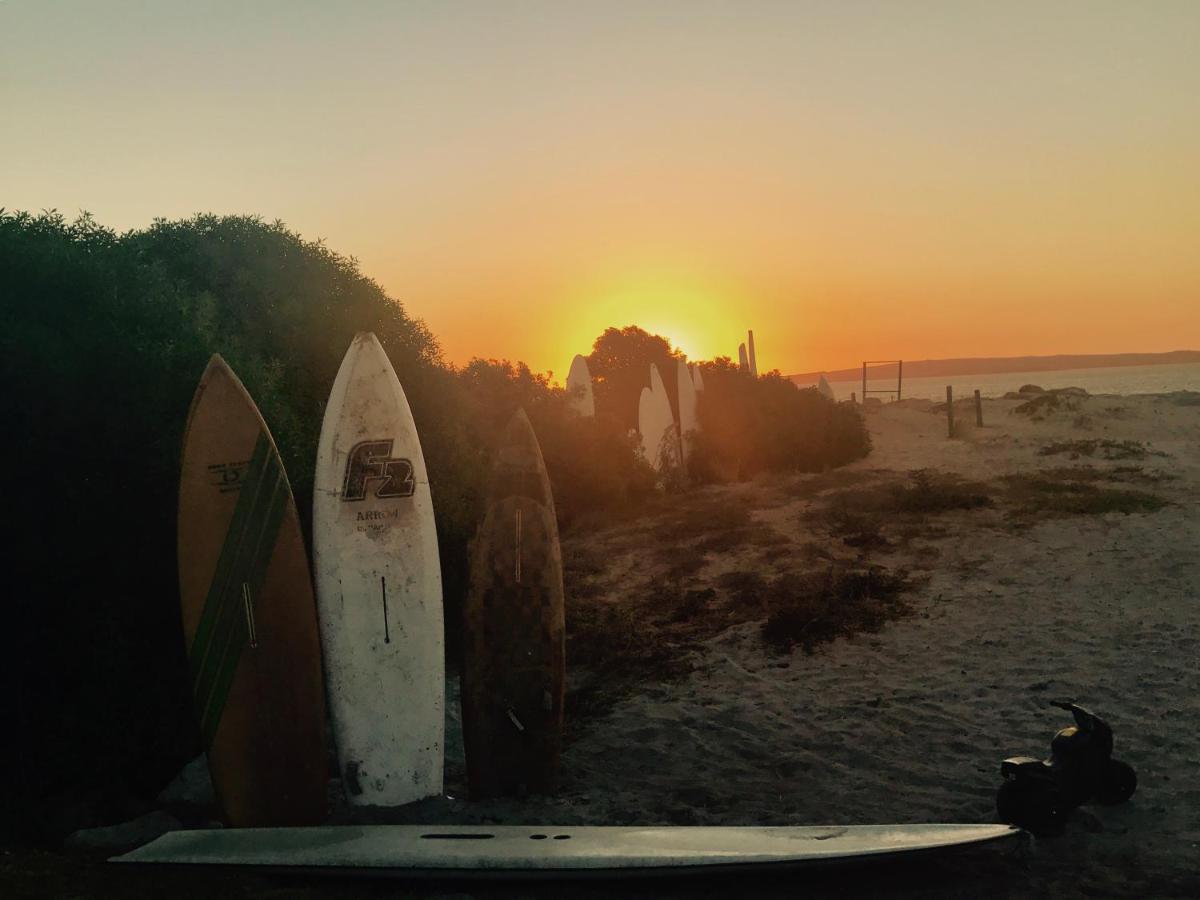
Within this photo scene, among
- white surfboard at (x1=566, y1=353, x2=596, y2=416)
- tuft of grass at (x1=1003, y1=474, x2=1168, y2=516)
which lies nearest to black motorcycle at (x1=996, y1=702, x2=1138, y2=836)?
tuft of grass at (x1=1003, y1=474, x2=1168, y2=516)

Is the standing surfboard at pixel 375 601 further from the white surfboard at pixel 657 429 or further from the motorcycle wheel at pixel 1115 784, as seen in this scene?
the white surfboard at pixel 657 429

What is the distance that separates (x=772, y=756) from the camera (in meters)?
4.74

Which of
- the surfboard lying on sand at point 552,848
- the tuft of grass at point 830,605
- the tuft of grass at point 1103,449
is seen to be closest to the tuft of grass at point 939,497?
the tuft of grass at point 830,605

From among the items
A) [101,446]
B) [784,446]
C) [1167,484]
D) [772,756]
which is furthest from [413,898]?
[784,446]

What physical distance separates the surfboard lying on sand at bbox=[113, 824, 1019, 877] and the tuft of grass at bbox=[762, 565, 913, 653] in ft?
10.2

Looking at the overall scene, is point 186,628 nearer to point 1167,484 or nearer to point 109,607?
point 109,607

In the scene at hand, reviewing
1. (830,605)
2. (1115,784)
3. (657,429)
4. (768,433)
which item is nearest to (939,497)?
(830,605)

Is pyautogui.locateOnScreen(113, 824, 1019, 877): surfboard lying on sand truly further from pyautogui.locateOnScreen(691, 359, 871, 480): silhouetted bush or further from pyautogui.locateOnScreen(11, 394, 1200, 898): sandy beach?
pyautogui.locateOnScreen(691, 359, 871, 480): silhouetted bush

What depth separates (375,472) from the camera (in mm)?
4477

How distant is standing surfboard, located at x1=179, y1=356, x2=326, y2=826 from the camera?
162 inches

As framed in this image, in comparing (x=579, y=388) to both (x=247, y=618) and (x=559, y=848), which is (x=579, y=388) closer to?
(x=247, y=618)

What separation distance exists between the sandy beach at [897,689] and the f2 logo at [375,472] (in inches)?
66.5

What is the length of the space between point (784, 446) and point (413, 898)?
47.6 feet

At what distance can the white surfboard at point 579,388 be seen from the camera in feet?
47.5
